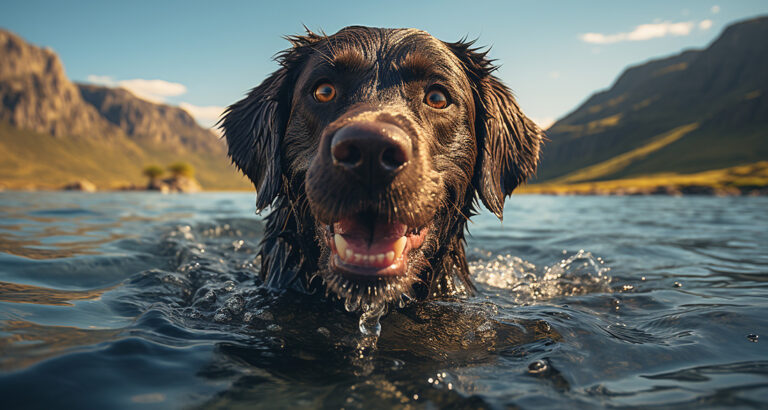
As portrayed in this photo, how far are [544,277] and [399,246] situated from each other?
3707 mm

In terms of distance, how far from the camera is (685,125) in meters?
144

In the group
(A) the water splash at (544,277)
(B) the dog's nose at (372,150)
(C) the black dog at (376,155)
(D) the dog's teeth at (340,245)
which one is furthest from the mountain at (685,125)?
(B) the dog's nose at (372,150)

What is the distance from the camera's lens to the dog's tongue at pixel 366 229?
2791 millimetres

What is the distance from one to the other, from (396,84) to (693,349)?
8.85 feet

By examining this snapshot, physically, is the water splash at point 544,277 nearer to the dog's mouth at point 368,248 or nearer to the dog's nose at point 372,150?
the dog's mouth at point 368,248

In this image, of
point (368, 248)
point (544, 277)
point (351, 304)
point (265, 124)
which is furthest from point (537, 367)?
point (544, 277)

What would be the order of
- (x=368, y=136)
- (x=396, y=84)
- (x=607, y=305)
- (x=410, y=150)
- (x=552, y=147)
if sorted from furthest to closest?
(x=552, y=147) → (x=607, y=305) → (x=396, y=84) → (x=410, y=150) → (x=368, y=136)

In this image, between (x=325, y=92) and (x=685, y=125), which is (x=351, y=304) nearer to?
(x=325, y=92)

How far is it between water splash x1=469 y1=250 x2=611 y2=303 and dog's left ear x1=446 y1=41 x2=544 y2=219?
1.25 m

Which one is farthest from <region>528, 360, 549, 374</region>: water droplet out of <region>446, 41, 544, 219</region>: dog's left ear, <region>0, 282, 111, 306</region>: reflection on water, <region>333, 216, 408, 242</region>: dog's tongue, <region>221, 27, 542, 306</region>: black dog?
<region>0, 282, 111, 306</region>: reflection on water

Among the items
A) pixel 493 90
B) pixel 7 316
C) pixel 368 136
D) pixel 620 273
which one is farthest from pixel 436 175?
pixel 620 273

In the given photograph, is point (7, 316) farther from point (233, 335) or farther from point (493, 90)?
point (493, 90)

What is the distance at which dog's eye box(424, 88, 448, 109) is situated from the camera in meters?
3.37

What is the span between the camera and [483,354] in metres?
2.57
